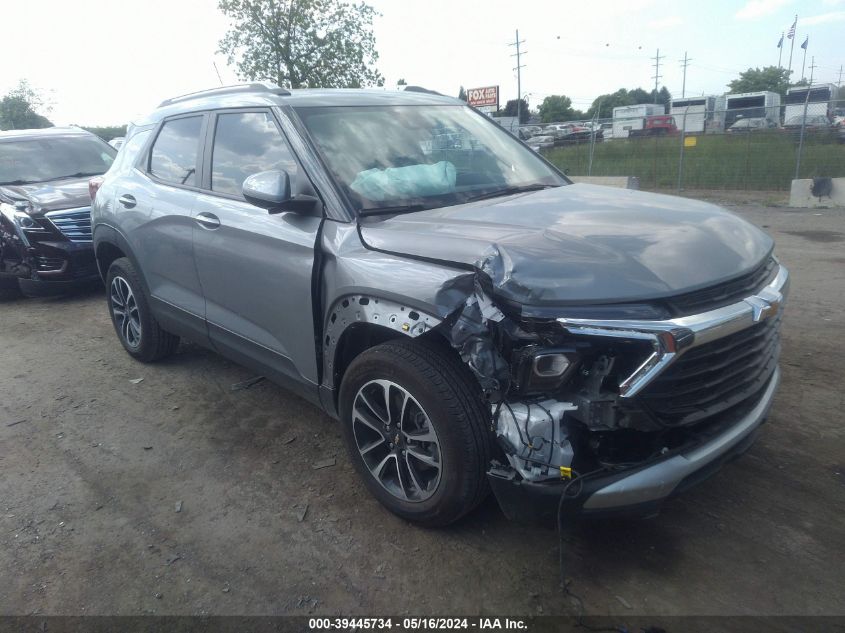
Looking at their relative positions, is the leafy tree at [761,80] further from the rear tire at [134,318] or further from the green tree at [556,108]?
the rear tire at [134,318]

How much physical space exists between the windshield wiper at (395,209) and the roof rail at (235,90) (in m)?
1.10

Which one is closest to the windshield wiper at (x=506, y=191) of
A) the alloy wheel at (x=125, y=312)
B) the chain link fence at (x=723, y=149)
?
the alloy wheel at (x=125, y=312)

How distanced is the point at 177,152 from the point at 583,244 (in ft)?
9.99

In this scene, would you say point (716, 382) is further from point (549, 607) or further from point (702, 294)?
point (549, 607)

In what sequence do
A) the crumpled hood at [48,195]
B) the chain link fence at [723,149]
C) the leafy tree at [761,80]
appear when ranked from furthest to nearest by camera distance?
the leafy tree at [761,80] → the chain link fence at [723,149] → the crumpled hood at [48,195]

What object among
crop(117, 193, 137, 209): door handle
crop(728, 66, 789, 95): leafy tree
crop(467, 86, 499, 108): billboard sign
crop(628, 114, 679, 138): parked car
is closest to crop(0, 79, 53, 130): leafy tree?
crop(467, 86, 499, 108): billboard sign

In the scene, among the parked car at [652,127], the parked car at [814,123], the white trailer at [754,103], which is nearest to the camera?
the parked car at [814,123]

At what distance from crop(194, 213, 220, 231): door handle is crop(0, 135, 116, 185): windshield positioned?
17.8 ft

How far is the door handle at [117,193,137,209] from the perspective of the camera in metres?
4.72

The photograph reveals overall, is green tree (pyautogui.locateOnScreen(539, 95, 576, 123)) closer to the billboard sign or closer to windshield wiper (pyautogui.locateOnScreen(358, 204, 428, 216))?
the billboard sign

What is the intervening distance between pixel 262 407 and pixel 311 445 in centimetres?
71

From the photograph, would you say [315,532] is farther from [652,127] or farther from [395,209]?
[652,127]

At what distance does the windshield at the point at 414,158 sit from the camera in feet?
10.9

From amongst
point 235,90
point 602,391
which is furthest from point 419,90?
point 602,391
